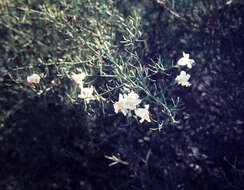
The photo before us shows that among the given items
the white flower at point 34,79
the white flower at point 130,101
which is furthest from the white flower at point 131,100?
the white flower at point 34,79

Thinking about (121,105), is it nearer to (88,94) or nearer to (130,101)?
(130,101)

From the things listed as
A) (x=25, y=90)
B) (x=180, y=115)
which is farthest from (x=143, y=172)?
(x=25, y=90)

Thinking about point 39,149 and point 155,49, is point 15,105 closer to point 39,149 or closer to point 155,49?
point 39,149

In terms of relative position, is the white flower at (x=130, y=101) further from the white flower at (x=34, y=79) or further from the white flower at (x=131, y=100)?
the white flower at (x=34, y=79)

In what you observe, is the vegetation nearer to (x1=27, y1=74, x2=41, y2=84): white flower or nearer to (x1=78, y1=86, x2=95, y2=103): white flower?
(x1=27, y1=74, x2=41, y2=84): white flower

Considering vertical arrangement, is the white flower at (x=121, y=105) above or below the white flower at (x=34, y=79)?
below

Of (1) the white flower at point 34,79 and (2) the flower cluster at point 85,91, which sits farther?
(1) the white flower at point 34,79
